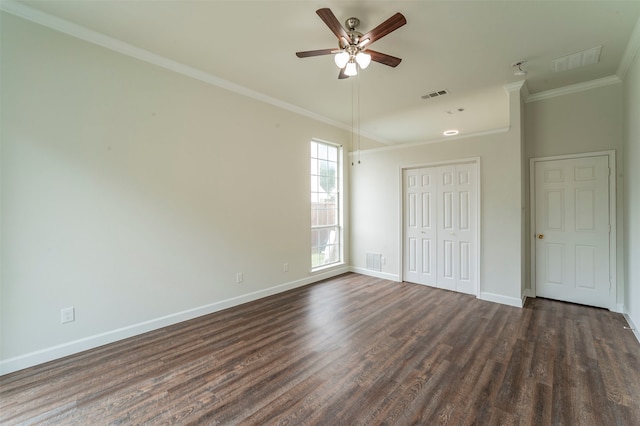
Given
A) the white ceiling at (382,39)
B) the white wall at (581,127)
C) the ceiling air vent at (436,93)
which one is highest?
the ceiling air vent at (436,93)

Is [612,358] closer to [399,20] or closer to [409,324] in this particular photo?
[409,324]

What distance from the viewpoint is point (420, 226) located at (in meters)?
4.93

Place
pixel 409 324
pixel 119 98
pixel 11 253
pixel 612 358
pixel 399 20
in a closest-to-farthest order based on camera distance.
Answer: pixel 399 20
pixel 11 253
pixel 612 358
pixel 119 98
pixel 409 324

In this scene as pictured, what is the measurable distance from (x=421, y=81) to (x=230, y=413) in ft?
14.2

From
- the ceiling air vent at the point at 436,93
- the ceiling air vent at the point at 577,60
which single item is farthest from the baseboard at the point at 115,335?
the ceiling air vent at the point at 577,60

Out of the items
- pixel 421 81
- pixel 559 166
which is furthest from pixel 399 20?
pixel 559 166

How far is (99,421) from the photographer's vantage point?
1833 mm

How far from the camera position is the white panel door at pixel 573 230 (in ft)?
12.4

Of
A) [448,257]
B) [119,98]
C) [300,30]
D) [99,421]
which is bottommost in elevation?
[99,421]

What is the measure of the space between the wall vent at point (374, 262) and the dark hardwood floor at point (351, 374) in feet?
6.03

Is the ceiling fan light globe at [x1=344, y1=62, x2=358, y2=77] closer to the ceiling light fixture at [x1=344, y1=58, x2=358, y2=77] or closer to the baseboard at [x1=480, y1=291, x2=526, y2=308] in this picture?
the ceiling light fixture at [x1=344, y1=58, x2=358, y2=77]

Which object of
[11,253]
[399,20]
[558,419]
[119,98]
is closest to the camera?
[558,419]

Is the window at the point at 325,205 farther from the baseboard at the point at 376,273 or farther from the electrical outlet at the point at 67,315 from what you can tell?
the electrical outlet at the point at 67,315

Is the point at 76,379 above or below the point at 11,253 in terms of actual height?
below
